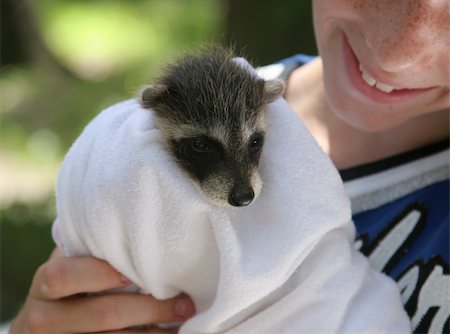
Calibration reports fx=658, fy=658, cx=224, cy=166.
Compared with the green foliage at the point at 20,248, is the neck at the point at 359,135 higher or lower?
higher

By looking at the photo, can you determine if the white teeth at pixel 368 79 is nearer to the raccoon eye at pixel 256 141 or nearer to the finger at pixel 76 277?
the raccoon eye at pixel 256 141

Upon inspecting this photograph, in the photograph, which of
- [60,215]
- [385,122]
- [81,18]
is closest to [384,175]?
[385,122]

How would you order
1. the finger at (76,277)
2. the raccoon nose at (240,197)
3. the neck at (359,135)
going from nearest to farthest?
the raccoon nose at (240,197), the finger at (76,277), the neck at (359,135)

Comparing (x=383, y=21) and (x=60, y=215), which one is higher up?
(x=383, y=21)

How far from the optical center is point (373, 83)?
1.45m

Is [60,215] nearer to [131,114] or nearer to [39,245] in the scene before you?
[131,114]

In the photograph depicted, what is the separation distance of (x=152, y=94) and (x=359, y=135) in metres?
0.58

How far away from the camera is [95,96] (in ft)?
17.0

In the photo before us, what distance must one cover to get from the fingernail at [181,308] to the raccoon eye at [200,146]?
32 cm

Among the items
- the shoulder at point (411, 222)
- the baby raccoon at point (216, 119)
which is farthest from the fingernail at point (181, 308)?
the shoulder at point (411, 222)

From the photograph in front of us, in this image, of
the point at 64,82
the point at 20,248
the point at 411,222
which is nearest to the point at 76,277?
the point at 411,222

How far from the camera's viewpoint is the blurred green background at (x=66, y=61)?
146 inches

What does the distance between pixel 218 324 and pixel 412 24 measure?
69 centimetres

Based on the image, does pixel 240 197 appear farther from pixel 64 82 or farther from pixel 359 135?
pixel 64 82
